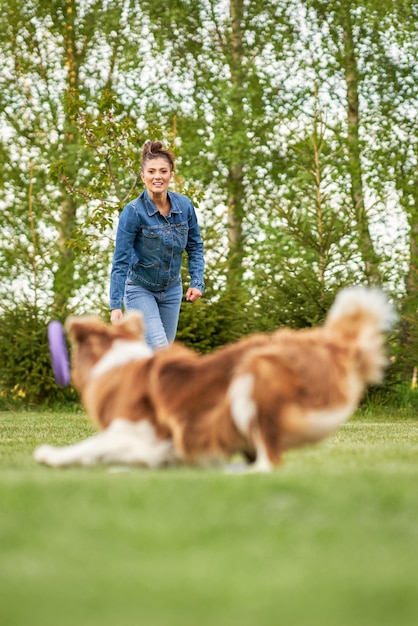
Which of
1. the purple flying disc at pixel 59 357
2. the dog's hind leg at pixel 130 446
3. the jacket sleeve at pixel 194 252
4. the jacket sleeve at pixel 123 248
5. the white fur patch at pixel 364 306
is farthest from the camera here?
the jacket sleeve at pixel 194 252

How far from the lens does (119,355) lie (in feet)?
17.0

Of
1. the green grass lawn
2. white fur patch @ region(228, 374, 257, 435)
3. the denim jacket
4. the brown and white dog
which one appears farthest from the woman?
white fur patch @ region(228, 374, 257, 435)

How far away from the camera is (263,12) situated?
22.3m

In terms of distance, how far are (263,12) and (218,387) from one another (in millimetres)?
19100

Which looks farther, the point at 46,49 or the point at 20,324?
the point at 46,49

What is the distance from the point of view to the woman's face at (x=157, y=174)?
Answer: 289 inches

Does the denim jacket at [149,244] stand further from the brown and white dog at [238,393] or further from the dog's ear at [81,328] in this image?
the brown and white dog at [238,393]

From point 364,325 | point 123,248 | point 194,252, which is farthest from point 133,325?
point 194,252

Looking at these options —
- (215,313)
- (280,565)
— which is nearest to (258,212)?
(215,313)

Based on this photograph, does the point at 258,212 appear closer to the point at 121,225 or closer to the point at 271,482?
the point at 121,225

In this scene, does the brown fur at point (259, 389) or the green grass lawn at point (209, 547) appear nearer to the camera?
the green grass lawn at point (209, 547)

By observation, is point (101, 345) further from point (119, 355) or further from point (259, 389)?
point (259, 389)

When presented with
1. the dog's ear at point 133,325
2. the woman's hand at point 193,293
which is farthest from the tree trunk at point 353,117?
the dog's ear at point 133,325

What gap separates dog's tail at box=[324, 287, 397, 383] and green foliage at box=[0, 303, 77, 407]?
10449mm
